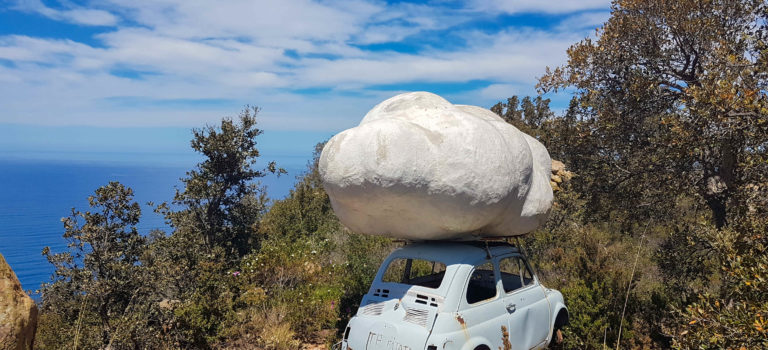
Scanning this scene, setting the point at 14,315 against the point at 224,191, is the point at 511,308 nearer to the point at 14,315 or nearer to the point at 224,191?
the point at 14,315

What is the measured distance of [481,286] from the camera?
6.56 metres

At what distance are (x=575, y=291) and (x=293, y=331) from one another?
4.43 m

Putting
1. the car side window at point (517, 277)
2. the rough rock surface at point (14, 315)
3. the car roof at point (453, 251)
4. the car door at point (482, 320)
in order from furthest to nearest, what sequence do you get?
the car side window at point (517, 277), the car roof at point (453, 251), the car door at point (482, 320), the rough rock surface at point (14, 315)

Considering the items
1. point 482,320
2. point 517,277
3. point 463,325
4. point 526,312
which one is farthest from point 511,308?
point 517,277

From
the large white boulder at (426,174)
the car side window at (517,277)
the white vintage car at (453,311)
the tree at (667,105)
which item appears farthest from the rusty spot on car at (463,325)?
the tree at (667,105)

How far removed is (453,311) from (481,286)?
79.5 inches

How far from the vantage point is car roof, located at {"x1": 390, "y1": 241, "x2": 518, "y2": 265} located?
517 cm

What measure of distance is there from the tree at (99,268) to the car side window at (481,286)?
538cm

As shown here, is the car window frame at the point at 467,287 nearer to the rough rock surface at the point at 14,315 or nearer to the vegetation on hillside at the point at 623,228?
the vegetation on hillside at the point at 623,228

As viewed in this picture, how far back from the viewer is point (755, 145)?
4.99 meters

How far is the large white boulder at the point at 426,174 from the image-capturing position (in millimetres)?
4668

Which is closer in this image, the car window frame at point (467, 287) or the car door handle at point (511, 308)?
the car window frame at point (467, 287)

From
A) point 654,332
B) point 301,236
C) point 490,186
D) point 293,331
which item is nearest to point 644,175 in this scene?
point 654,332

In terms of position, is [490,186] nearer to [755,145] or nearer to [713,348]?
[713,348]
